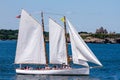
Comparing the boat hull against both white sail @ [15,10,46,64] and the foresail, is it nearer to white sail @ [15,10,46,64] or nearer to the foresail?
the foresail

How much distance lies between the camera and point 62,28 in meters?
68.3

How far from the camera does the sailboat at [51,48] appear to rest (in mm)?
67062

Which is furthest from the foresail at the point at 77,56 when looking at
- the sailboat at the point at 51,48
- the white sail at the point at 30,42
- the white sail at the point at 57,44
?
the white sail at the point at 30,42

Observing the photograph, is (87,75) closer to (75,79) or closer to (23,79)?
(75,79)

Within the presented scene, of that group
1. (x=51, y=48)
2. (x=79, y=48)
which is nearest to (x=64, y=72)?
(x=79, y=48)

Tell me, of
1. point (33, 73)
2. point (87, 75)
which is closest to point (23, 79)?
point (33, 73)

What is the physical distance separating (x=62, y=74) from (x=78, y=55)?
10.8 feet

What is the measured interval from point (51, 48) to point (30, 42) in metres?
3.09

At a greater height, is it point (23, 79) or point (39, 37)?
point (39, 37)

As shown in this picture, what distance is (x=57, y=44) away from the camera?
6862cm

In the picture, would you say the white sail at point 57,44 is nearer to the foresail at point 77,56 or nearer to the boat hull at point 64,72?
the foresail at point 77,56

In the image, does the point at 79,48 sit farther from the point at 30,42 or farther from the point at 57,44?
the point at 30,42

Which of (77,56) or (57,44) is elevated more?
(57,44)

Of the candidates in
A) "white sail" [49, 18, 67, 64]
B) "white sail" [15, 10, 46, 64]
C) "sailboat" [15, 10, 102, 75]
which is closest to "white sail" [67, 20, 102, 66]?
"sailboat" [15, 10, 102, 75]
